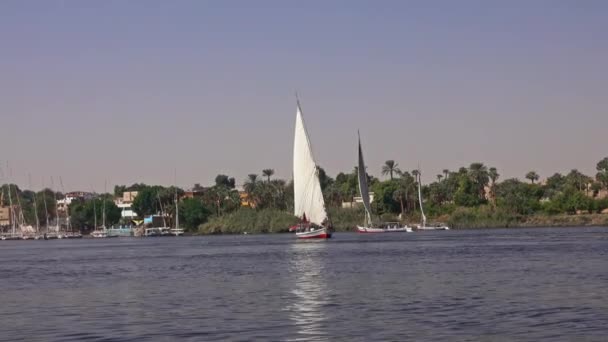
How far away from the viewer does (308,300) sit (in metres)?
40.6

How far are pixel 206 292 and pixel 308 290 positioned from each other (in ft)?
13.8

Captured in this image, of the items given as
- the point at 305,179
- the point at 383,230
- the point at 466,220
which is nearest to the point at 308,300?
the point at 305,179

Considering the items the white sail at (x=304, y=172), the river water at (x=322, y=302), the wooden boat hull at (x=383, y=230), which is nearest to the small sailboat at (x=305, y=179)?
the white sail at (x=304, y=172)

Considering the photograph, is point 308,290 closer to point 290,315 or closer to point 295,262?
point 290,315

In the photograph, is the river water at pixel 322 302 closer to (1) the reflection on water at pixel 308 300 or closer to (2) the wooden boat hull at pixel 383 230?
(1) the reflection on water at pixel 308 300

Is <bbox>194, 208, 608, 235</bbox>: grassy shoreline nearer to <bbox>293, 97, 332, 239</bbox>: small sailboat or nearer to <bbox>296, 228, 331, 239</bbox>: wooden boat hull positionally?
<bbox>296, 228, 331, 239</bbox>: wooden boat hull

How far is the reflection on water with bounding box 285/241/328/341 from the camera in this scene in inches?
1236

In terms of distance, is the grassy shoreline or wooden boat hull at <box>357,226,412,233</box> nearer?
wooden boat hull at <box>357,226,412,233</box>

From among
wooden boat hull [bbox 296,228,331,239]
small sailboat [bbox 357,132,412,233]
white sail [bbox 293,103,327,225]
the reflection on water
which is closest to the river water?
the reflection on water

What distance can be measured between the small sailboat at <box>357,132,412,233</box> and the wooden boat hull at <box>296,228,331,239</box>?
2233cm

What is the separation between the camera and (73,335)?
31891 mm

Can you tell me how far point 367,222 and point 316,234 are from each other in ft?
150

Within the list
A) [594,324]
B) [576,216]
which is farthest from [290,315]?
[576,216]

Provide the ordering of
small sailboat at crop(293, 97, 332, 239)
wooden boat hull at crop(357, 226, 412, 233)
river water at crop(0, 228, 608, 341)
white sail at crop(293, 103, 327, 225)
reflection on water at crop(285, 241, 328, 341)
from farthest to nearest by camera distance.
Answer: wooden boat hull at crop(357, 226, 412, 233), small sailboat at crop(293, 97, 332, 239), white sail at crop(293, 103, 327, 225), reflection on water at crop(285, 241, 328, 341), river water at crop(0, 228, 608, 341)
